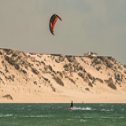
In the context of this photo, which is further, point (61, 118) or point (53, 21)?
point (61, 118)

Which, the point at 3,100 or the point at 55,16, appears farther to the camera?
the point at 3,100

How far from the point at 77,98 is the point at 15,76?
68.4 ft

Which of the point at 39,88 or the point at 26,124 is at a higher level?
the point at 39,88

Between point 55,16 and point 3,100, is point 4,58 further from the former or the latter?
Result: point 55,16

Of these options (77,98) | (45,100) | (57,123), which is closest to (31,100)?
(45,100)

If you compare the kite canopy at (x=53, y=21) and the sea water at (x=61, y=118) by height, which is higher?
the kite canopy at (x=53, y=21)

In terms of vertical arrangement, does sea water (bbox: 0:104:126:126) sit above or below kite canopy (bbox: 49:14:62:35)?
below

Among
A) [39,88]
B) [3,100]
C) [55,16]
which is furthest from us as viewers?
[39,88]

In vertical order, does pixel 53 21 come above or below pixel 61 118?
above

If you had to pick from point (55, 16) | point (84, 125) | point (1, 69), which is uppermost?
point (1, 69)

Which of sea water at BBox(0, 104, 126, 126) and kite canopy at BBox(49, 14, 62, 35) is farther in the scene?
sea water at BBox(0, 104, 126, 126)

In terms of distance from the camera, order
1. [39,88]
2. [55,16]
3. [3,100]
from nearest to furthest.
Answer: [55,16]
[3,100]
[39,88]

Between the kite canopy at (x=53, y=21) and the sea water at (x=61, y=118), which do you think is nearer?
the kite canopy at (x=53, y=21)

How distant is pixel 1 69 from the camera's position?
19400 centimetres
